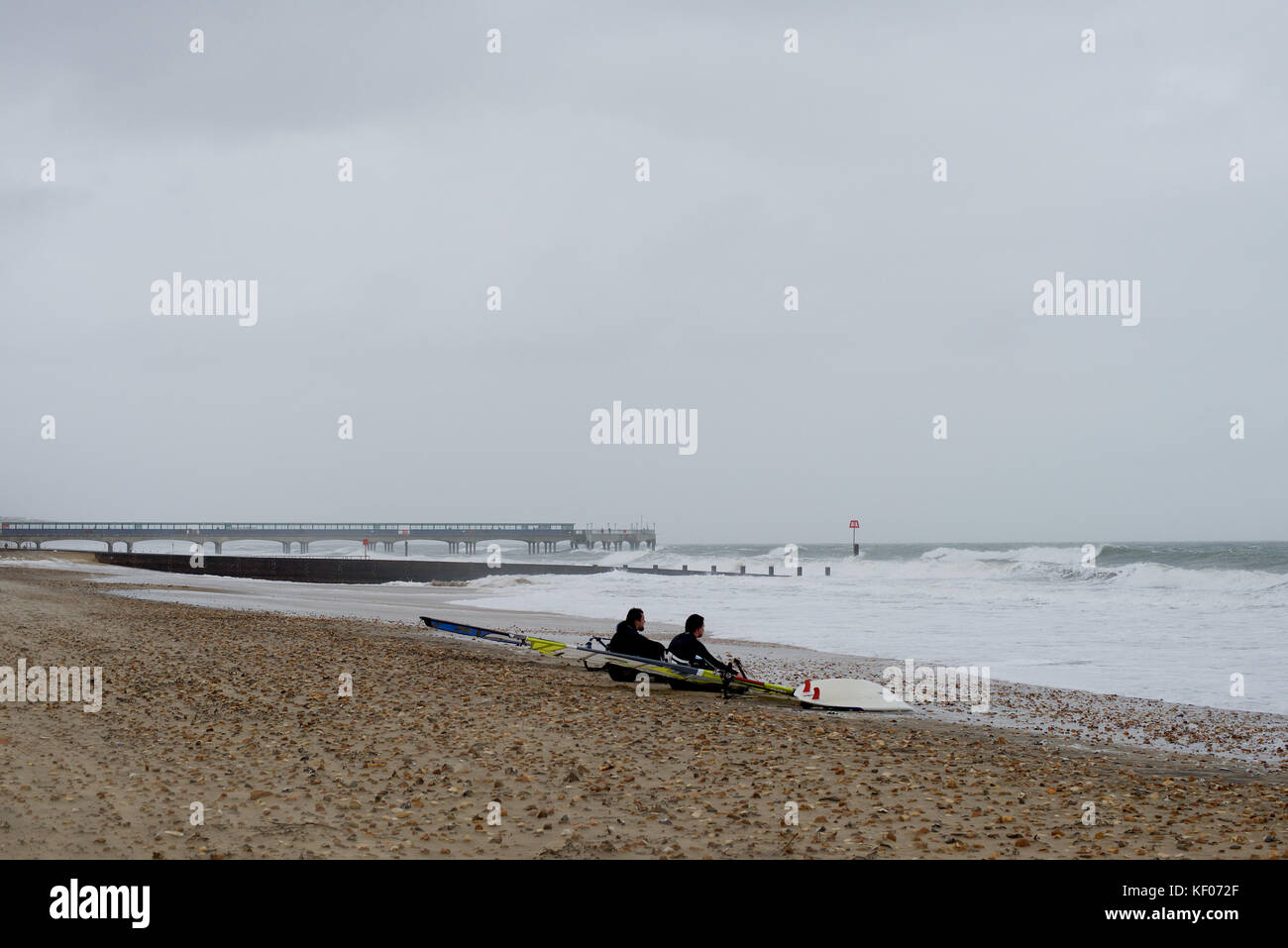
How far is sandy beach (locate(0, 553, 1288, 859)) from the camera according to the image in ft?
19.8

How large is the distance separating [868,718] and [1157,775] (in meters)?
3.40

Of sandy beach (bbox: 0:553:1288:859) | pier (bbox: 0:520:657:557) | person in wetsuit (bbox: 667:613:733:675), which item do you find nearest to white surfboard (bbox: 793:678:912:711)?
sandy beach (bbox: 0:553:1288:859)

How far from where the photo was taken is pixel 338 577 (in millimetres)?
66812

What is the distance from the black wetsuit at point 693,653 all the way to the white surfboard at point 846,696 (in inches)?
46.7

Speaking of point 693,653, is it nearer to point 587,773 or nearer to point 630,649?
point 630,649

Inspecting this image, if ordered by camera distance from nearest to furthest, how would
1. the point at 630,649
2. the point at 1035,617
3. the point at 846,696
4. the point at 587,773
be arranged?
the point at 587,773
the point at 846,696
the point at 630,649
the point at 1035,617

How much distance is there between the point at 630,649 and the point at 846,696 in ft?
10.6

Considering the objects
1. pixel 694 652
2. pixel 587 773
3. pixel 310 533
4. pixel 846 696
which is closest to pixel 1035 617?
pixel 846 696

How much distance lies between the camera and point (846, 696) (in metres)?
12.2

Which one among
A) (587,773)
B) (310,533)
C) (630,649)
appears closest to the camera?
(587,773)

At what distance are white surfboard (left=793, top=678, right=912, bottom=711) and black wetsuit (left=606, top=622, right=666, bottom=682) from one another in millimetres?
2162

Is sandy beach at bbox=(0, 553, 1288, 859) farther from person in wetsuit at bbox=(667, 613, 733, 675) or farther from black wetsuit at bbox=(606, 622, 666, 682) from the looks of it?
person in wetsuit at bbox=(667, 613, 733, 675)
